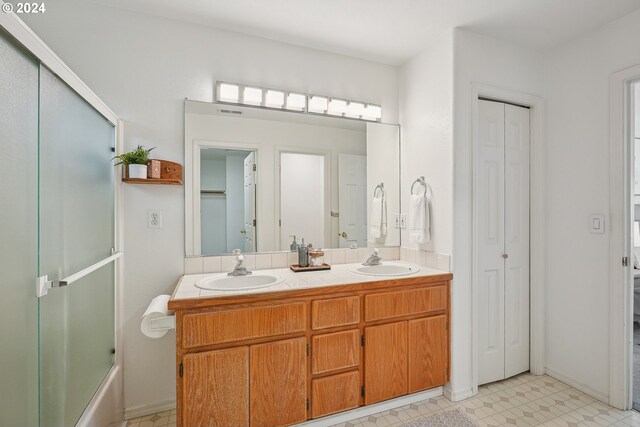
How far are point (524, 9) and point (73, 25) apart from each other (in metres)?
2.79

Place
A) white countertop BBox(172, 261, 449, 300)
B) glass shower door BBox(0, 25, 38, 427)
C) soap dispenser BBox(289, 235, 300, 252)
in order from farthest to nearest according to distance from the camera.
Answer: soap dispenser BBox(289, 235, 300, 252) < white countertop BBox(172, 261, 449, 300) < glass shower door BBox(0, 25, 38, 427)

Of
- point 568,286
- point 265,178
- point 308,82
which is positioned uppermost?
point 308,82

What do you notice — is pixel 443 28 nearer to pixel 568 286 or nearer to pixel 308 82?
pixel 308 82

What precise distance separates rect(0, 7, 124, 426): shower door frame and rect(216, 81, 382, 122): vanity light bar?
0.73 meters

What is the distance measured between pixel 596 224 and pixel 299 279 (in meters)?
2.10

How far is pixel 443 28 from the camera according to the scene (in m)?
2.10

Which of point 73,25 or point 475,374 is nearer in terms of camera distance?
point 73,25

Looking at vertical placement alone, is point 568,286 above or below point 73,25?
below

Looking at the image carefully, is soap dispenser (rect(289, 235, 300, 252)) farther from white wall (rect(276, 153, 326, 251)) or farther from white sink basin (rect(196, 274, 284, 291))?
white sink basin (rect(196, 274, 284, 291))

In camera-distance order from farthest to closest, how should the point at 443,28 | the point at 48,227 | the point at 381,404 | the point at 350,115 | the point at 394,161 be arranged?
the point at 394,161 < the point at 350,115 < the point at 443,28 < the point at 381,404 < the point at 48,227

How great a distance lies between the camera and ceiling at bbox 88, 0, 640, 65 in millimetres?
1851

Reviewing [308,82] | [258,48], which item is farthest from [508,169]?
[258,48]

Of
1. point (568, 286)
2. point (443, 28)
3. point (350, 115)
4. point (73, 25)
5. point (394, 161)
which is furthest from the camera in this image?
point (394, 161)

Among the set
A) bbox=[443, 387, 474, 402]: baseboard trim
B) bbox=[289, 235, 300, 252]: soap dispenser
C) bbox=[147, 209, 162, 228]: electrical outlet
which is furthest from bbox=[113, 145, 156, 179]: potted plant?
bbox=[443, 387, 474, 402]: baseboard trim
